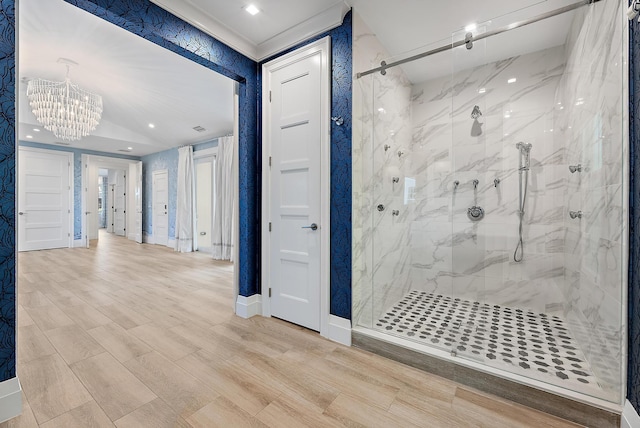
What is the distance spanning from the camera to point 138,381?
1.57 m

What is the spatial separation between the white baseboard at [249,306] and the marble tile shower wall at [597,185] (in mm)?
2453

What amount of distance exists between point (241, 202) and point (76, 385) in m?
1.69

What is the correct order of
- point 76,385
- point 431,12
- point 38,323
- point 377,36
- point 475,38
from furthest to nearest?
point 377,36, point 38,323, point 431,12, point 475,38, point 76,385

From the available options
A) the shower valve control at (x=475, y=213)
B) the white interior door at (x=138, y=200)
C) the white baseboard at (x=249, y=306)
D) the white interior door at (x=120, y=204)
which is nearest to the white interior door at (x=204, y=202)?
the white interior door at (x=138, y=200)

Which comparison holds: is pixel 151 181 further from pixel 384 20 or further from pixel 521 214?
pixel 521 214

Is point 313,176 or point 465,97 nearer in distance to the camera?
point 313,176

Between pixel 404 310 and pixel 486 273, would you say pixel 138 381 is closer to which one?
pixel 404 310

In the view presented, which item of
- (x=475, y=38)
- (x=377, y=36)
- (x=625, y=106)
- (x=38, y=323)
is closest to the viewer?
(x=625, y=106)

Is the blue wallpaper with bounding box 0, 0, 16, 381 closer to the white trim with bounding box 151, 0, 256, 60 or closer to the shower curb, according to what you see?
the white trim with bounding box 151, 0, 256, 60

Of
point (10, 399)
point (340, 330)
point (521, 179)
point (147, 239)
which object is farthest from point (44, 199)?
point (521, 179)

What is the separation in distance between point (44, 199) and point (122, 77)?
14.9ft

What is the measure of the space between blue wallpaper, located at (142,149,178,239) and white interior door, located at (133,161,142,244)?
0.32 feet

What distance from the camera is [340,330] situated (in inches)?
80.4

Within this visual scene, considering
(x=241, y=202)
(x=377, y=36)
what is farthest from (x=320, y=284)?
(x=377, y=36)
